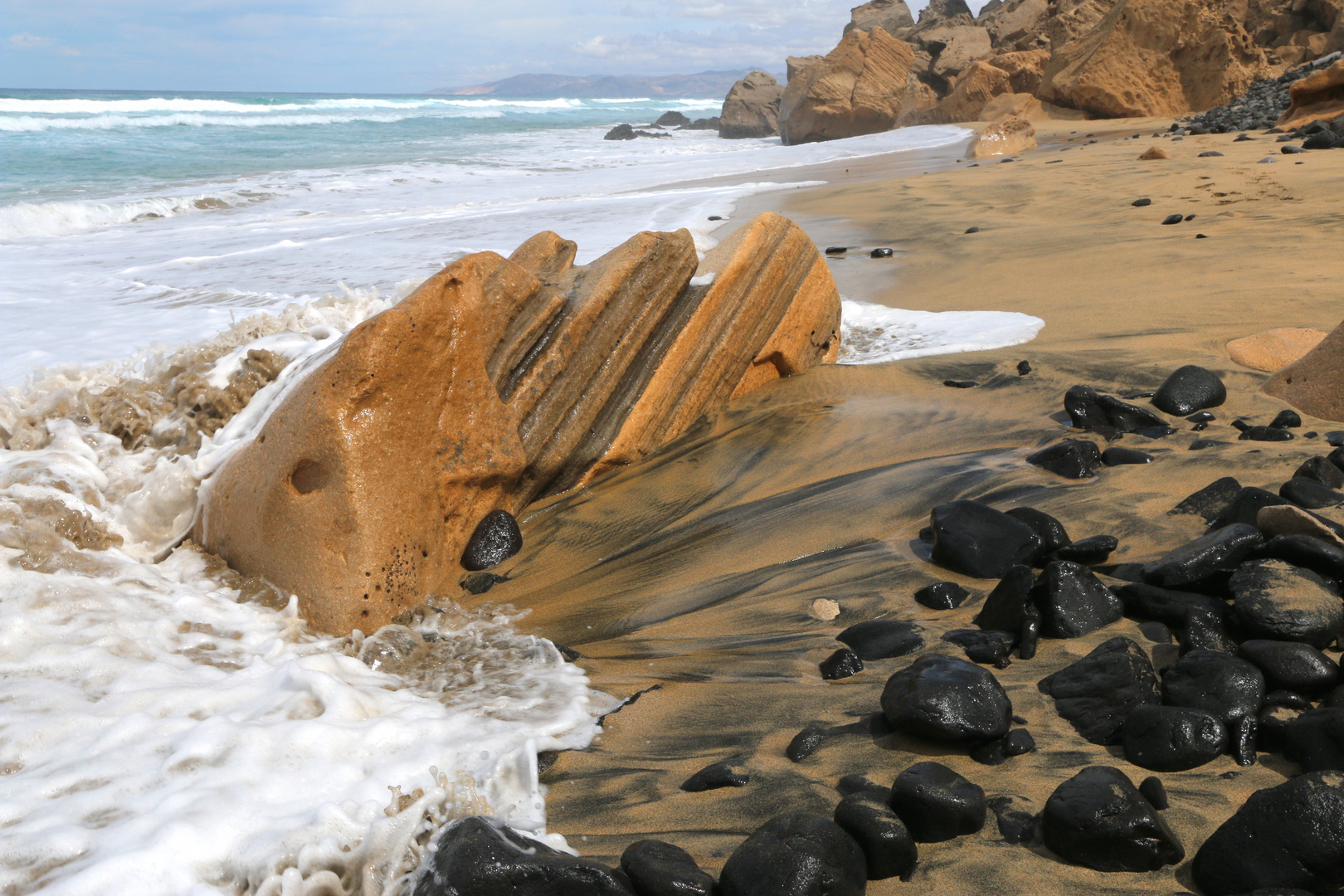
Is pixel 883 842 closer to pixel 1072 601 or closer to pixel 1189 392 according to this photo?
pixel 1072 601

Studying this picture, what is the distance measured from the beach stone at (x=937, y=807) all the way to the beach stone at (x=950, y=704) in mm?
155

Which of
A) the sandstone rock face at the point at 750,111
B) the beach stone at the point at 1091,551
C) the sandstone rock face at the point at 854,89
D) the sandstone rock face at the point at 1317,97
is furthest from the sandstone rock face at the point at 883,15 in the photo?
the beach stone at the point at 1091,551

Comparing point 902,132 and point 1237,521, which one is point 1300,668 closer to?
point 1237,521

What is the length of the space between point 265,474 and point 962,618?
222 centimetres

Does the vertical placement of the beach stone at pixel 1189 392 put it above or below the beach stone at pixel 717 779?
above

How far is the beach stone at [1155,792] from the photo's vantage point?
1540 mm

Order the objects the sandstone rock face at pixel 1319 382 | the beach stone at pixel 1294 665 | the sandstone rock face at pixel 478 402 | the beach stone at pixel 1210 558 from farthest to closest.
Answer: the sandstone rock face at pixel 1319 382
the sandstone rock face at pixel 478 402
the beach stone at pixel 1210 558
the beach stone at pixel 1294 665

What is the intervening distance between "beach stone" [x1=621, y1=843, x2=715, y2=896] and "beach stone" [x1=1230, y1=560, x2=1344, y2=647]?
132cm

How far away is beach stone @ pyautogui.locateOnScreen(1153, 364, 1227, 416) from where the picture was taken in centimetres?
331

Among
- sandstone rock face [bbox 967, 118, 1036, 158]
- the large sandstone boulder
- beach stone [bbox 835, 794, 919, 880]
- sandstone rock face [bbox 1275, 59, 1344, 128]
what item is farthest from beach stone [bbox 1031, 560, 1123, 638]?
the large sandstone boulder

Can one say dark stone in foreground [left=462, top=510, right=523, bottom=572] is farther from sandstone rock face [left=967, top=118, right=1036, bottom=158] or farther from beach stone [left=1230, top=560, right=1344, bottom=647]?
sandstone rock face [left=967, top=118, right=1036, bottom=158]

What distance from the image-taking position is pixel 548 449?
12.0ft

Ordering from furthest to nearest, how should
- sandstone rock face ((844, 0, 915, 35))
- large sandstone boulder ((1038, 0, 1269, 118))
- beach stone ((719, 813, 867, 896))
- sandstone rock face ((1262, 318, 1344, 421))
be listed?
sandstone rock face ((844, 0, 915, 35))
large sandstone boulder ((1038, 0, 1269, 118))
sandstone rock face ((1262, 318, 1344, 421))
beach stone ((719, 813, 867, 896))

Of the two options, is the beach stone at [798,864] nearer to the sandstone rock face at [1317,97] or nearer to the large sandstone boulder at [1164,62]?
the sandstone rock face at [1317,97]
